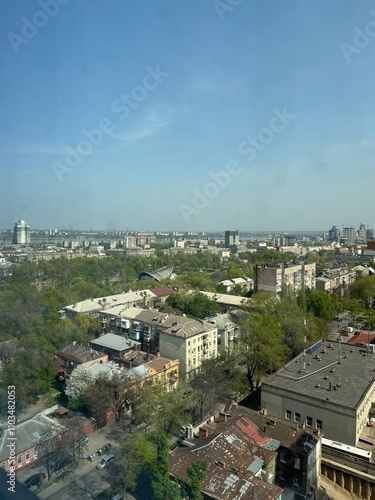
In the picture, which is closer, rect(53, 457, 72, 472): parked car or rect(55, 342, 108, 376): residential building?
rect(53, 457, 72, 472): parked car

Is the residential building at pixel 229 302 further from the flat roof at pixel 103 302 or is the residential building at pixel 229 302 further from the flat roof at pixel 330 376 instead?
the flat roof at pixel 330 376

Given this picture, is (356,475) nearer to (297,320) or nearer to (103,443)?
(103,443)

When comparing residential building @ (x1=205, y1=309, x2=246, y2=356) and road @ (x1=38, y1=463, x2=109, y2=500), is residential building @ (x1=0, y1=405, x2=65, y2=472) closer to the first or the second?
road @ (x1=38, y1=463, x2=109, y2=500)

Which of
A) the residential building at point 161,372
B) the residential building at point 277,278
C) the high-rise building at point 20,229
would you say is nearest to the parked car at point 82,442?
the residential building at point 161,372

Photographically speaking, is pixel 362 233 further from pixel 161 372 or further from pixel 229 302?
pixel 161 372

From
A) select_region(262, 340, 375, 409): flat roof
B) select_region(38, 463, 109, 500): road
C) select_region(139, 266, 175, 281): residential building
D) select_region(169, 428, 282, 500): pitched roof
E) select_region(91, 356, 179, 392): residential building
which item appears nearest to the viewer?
select_region(169, 428, 282, 500): pitched roof

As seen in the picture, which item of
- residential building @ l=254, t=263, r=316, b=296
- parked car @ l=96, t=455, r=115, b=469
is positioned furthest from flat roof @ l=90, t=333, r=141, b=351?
residential building @ l=254, t=263, r=316, b=296

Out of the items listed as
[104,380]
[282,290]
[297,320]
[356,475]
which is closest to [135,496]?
[104,380]

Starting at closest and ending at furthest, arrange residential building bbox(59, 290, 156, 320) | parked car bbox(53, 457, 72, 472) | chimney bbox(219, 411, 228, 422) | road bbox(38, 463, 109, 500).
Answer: road bbox(38, 463, 109, 500), parked car bbox(53, 457, 72, 472), chimney bbox(219, 411, 228, 422), residential building bbox(59, 290, 156, 320)
